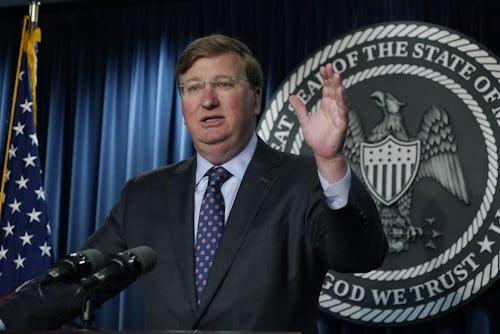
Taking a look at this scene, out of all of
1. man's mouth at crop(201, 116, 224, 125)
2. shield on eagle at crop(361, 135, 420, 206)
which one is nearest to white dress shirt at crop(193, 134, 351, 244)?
man's mouth at crop(201, 116, 224, 125)

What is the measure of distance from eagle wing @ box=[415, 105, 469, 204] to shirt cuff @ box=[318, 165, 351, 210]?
1933 mm

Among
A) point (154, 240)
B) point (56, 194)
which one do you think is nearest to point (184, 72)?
point (154, 240)

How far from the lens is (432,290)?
144 inches

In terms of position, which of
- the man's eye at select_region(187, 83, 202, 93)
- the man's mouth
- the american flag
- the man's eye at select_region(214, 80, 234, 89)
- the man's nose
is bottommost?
the american flag

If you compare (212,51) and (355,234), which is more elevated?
(212,51)

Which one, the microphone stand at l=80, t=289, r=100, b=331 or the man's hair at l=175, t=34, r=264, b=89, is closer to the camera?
the microphone stand at l=80, t=289, r=100, b=331

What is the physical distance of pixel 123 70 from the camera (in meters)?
4.71

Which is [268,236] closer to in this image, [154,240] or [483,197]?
[154,240]

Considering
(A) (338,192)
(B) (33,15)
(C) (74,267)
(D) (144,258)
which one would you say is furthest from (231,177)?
(B) (33,15)

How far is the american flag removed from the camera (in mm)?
4176

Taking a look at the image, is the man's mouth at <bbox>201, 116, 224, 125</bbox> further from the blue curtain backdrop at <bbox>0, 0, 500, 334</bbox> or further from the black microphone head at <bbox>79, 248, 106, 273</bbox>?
the blue curtain backdrop at <bbox>0, 0, 500, 334</bbox>

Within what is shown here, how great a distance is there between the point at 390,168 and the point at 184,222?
182cm

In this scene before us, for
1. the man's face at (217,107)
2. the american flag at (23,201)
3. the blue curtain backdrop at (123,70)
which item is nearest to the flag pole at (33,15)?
the american flag at (23,201)

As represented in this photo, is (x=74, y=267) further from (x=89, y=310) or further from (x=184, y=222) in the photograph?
(x=184, y=222)
